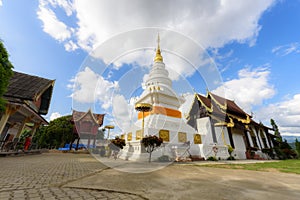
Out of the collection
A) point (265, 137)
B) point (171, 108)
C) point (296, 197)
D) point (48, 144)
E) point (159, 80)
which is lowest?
point (296, 197)

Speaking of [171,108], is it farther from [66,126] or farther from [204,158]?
[66,126]

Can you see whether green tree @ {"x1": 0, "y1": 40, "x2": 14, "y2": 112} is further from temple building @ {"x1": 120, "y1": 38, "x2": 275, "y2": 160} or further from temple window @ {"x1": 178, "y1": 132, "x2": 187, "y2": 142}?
temple window @ {"x1": 178, "y1": 132, "x2": 187, "y2": 142}

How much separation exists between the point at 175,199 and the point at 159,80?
14159 mm

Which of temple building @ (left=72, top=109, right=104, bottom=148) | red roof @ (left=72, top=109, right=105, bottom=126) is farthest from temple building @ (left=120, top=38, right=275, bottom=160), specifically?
temple building @ (left=72, top=109, right=104, bottom=148)

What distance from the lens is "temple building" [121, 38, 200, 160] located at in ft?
35.5

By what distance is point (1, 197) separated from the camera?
207 centimetres

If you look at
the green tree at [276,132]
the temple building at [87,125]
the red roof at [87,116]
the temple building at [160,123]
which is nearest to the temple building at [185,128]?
the temple building at [160,123]

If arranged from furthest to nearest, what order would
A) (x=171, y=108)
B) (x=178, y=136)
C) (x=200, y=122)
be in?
(x=200, y=122)
(x=171, y=108)
(x=178, y=136)

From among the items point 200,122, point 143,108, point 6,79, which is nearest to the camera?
point 6,79

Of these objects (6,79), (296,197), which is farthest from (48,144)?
(296,197)

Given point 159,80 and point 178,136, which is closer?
point 178,136

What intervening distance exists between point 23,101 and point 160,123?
9556 millimetres

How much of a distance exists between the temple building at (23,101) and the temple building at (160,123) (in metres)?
7.37

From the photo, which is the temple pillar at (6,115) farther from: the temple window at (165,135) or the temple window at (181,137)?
the temple window at (181,137)
